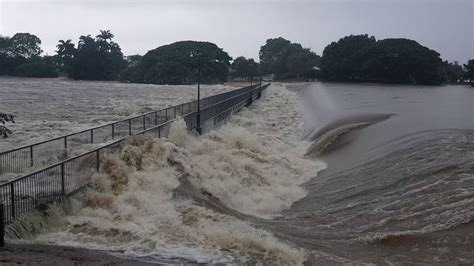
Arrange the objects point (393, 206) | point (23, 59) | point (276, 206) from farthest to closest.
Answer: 1. point (23, 59)
2. point (276, 206)
3. point (393, 206)

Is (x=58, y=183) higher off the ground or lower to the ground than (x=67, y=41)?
lower

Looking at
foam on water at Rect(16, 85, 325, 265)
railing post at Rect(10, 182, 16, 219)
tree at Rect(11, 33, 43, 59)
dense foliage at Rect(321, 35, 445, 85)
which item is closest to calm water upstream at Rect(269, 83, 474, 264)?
foam on water at Rect(16, 85, 325, 265)

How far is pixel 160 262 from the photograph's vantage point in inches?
326

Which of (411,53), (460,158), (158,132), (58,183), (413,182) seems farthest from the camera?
(411,53)

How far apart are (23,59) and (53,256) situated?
14655 cm

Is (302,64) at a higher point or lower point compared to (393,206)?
higher

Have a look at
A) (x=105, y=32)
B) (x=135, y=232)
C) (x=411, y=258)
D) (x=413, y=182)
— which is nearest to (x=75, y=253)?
(x=135, y=232)

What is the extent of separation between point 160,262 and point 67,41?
14528 cm

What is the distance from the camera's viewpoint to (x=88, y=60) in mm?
140375

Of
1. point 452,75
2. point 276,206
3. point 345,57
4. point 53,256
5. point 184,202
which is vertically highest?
point 345,57

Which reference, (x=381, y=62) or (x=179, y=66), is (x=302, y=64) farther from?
(x=381, y=62)

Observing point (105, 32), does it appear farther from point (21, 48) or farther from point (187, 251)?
point (187, 251)

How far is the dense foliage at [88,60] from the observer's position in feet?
459

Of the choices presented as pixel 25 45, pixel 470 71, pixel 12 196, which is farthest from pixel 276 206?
pixel 25 45
